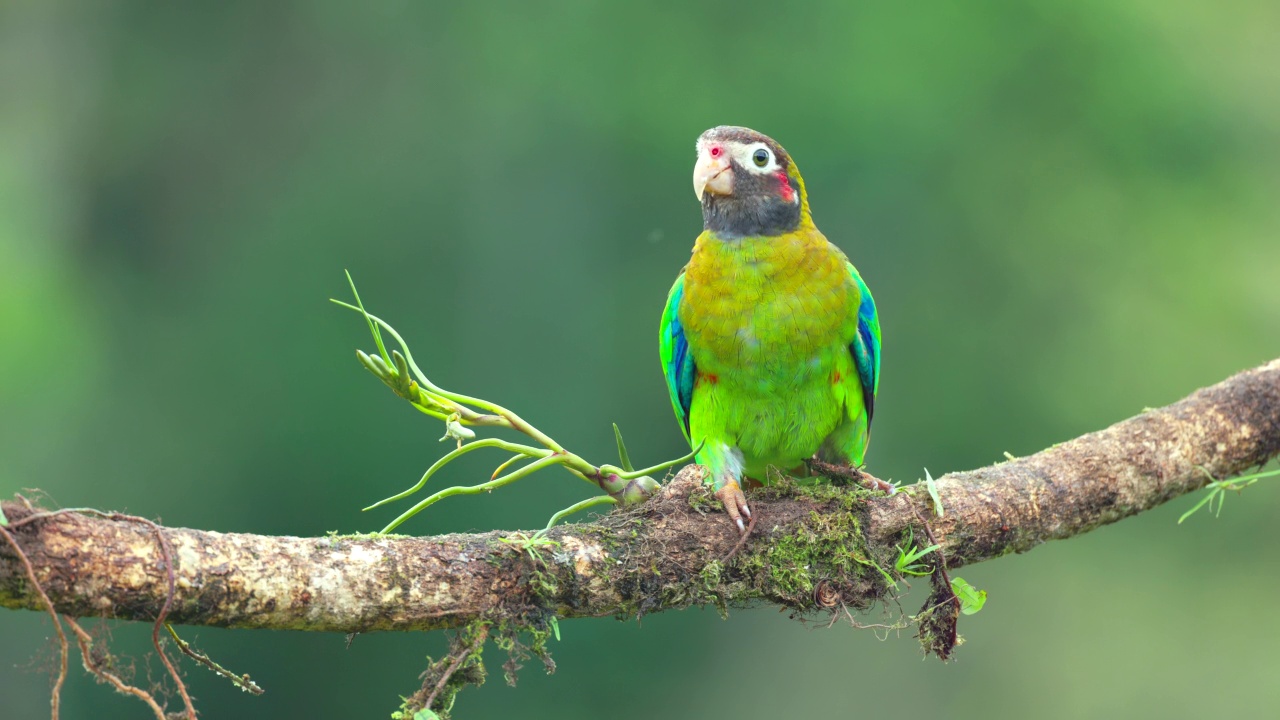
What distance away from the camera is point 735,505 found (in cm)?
329

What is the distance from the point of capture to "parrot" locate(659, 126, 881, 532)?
150 inches

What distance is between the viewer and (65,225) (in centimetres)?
1146

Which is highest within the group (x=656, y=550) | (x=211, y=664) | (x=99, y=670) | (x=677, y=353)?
(x=677, y=353)

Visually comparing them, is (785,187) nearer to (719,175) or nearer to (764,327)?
(719,175)

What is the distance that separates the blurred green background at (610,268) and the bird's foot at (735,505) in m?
6.69

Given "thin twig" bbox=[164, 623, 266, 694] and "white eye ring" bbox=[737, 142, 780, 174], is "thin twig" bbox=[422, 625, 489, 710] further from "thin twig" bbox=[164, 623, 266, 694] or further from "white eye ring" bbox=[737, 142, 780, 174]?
"white eye ring" bbox=[737, 142, 780, 174]

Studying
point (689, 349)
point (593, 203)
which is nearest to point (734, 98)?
point (593, 203)

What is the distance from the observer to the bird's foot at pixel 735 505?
10.7 feet

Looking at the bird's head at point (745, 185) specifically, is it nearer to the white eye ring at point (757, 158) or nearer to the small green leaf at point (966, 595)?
the white eye ring at point (757, 158)

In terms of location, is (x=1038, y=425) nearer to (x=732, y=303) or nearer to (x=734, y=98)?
(x=734, y=98)

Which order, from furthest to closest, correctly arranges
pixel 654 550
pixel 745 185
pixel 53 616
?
pixel 745 185, pixel 654 550, pixel 53 616

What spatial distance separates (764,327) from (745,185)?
0.54m

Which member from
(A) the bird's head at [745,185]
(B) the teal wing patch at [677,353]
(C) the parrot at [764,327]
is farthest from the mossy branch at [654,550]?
(A) the bird's head at [745,185]

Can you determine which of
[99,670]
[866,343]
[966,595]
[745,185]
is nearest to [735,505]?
[966,595]
